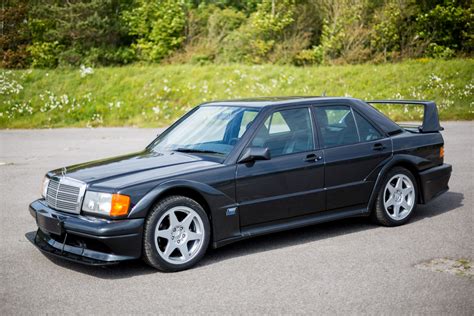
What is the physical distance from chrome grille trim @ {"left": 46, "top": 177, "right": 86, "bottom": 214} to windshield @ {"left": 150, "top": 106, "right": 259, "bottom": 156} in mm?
1228

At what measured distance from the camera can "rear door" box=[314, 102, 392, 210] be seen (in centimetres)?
645

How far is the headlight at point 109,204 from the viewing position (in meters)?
5.19

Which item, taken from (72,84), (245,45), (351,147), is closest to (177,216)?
(351,147)

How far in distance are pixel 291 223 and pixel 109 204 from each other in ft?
6.19

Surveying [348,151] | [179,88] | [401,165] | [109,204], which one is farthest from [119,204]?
[179,88]

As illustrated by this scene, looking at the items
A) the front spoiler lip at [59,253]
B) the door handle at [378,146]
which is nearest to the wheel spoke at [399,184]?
the door handle at [378,146]

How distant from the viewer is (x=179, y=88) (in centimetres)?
2522

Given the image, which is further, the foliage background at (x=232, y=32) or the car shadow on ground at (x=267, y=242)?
the foliage background at (x=232, y=32)

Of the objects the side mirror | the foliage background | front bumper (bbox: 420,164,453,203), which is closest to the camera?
the side mirror

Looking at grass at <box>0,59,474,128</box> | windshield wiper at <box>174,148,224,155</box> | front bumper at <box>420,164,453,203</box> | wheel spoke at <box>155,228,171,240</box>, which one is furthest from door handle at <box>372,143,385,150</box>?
grass at <box>0,59,474,128</box>

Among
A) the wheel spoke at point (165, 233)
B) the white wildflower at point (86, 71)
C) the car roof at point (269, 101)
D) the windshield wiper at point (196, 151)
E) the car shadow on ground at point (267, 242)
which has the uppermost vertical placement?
the white wildflower at point (86, 71)

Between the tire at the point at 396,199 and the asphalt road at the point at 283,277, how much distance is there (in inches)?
5.2

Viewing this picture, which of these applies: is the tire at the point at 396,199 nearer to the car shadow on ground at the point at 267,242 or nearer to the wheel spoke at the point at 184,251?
the car shadow on ground at the point at 267,242

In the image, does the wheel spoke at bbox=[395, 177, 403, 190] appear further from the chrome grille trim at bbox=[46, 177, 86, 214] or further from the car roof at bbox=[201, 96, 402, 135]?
the chrome grille trim at bbox=[46, 177, 86, 214]
